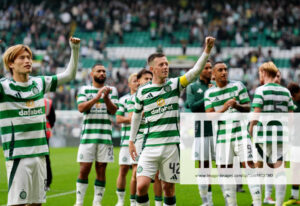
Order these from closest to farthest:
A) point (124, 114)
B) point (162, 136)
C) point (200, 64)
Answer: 1. point (200, 64)
2. point (162, 136)
3. point (124, 114)

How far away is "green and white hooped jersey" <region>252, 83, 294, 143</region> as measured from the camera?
24.6 ft

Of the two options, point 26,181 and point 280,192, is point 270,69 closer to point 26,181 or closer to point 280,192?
point 280,192

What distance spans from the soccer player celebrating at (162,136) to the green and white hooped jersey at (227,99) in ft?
4.74

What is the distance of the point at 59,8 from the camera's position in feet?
121

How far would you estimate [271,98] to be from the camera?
24.7 feet

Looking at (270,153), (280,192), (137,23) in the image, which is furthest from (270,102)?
(137,23)

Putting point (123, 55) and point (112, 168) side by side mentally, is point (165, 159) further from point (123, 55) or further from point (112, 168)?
point (123, 55)

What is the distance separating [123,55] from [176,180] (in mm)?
27100

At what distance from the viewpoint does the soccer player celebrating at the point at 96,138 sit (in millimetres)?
8227

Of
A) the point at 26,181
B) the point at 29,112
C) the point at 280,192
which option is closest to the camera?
the point at 26,181

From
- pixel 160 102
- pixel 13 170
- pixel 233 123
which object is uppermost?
pixel 160 102

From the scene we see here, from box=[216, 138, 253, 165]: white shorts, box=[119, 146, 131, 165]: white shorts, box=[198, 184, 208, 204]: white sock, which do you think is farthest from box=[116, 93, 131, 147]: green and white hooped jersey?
box=[216, 138, 253, 165]: white shorts

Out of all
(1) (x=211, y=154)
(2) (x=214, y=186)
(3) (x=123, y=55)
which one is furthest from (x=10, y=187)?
(3) (x=123, y=55)

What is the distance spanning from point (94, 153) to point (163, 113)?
7.81ft
